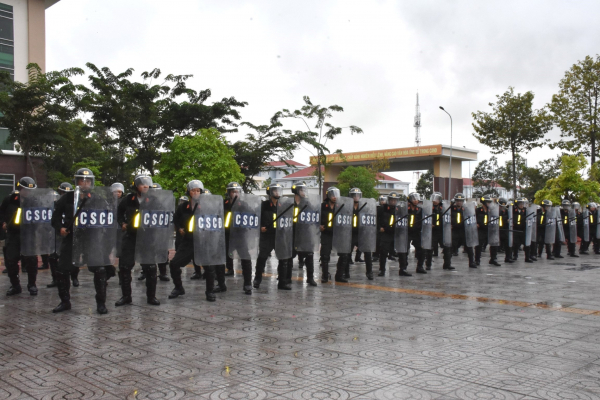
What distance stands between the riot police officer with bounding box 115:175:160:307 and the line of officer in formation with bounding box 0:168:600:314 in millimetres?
14

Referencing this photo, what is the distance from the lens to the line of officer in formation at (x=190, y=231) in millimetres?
7508

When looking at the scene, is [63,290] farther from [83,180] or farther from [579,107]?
[579,107]

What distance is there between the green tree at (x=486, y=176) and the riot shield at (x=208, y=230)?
205 ft

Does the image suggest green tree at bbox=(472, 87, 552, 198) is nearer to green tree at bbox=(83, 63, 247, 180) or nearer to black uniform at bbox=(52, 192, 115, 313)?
green tree at bbox=(83, 63, 247, 180)

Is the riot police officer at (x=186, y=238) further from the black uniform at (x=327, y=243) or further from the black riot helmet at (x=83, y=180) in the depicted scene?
the black uniform at (x=327, y=243)

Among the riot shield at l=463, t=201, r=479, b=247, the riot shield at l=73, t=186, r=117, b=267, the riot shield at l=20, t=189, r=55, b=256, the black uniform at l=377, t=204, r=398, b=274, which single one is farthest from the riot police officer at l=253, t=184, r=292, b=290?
the riot shield at l=463, t=201, r=479, b=247

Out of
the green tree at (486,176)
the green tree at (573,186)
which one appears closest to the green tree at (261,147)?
the green tree at (573,186)

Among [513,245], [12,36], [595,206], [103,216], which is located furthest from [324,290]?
[12,36]

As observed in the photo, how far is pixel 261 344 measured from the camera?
5684 millimetres

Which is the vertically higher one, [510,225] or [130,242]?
[130,242]

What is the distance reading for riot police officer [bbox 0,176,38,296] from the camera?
8.88 meters

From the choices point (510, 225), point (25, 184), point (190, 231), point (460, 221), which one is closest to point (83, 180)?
point (190, 231)

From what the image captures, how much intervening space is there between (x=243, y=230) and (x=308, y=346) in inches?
155

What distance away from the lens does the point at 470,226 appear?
14.4 m
